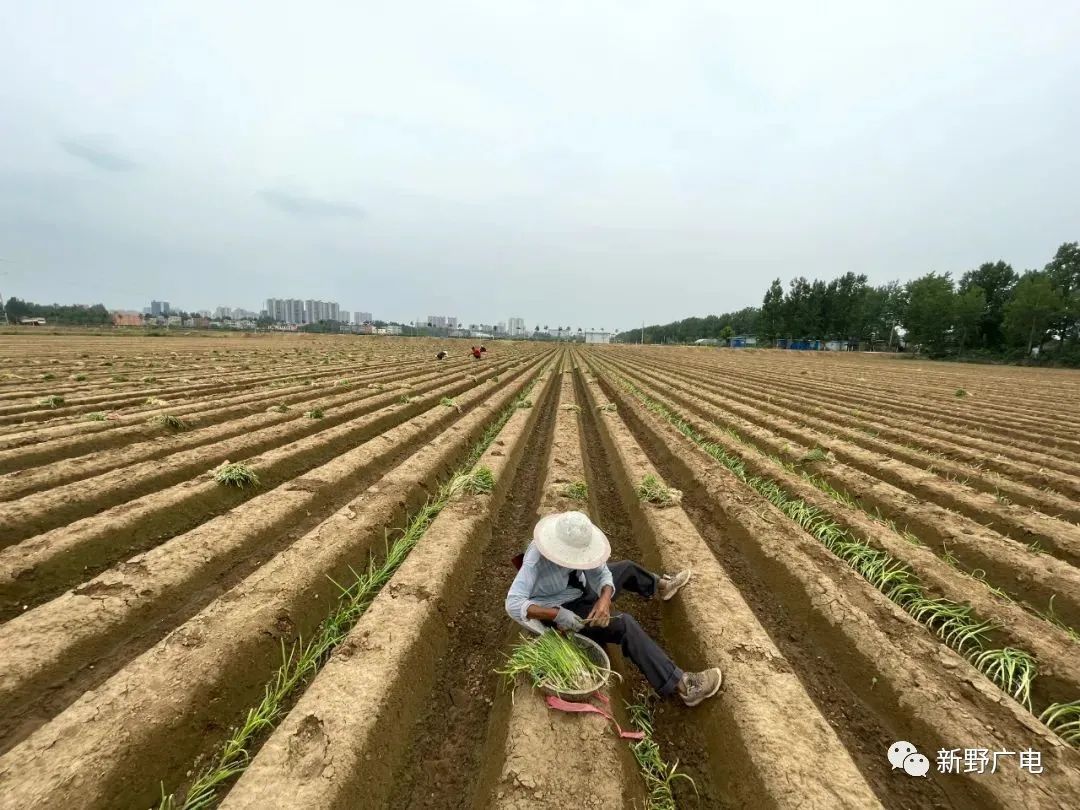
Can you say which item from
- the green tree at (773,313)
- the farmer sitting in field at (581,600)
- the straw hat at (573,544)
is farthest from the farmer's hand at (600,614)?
the green tree at (773,313)

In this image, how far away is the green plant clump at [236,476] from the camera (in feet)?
20.6

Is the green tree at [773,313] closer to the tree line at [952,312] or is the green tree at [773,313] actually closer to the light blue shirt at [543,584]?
the tree line at [952,312]

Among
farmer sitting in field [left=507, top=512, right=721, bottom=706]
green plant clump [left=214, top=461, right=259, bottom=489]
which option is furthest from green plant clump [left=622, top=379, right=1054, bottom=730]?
green plant clump [left=214, top=461, right=259, bottom=489]

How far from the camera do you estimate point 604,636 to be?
3.70m

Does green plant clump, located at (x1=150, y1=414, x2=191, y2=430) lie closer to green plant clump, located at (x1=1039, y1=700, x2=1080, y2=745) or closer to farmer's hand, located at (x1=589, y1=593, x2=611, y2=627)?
farmer's hand, located at (x1=589, y1=593, x2=611, y2=627)

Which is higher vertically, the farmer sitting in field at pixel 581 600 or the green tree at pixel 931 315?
the green tree at pixel 931 315

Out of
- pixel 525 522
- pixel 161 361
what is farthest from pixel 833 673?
pixel 161 361

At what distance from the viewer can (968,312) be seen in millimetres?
53344

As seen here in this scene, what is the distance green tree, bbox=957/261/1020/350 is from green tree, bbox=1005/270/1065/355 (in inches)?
199

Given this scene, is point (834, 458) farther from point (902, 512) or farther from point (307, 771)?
point (307, 771)

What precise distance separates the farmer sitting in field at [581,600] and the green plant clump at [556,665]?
0.51 feet

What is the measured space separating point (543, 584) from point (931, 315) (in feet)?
238

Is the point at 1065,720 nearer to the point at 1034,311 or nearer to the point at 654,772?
the point at 654,772

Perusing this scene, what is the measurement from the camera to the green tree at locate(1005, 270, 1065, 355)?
4444 centimetres
